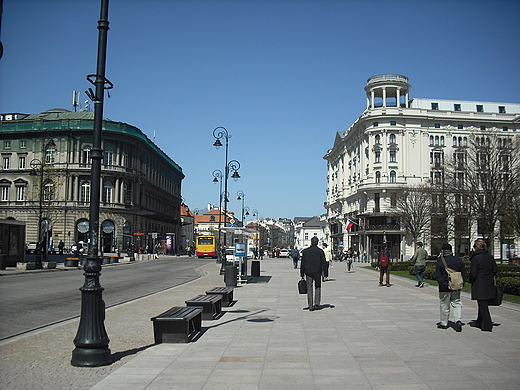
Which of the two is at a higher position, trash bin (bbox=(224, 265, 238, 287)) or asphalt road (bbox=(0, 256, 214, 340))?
trash bin (bbox=(224, 265, 238, 287))

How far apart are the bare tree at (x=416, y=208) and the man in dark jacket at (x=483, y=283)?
173 ft

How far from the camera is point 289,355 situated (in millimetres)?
7953

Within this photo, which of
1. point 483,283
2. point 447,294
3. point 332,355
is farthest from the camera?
point 447,294

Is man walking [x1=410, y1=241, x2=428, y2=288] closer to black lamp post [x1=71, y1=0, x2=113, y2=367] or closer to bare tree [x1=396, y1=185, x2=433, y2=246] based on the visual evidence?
black lamp post [x1=71, y1=0, x2=113, y2=367]

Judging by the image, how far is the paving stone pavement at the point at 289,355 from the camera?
6.34m

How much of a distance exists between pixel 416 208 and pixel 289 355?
196ft

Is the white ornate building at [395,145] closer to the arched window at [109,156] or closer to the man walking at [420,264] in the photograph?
the arched window at [109,156]

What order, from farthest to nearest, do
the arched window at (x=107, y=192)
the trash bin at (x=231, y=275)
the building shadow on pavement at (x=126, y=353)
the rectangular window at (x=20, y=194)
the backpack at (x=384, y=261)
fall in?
the rectangular window at (x=20, y=194), the arched window at (x=107, y=192), the backpack at (x=384, y=261), the trash bin at (x=231, y=275), the building shadow on pavement at (x=126, y=353)

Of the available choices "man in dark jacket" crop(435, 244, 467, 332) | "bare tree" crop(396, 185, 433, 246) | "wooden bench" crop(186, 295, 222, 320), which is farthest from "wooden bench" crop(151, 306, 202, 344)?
"bare tree" crop(396, 185, 433, 246)

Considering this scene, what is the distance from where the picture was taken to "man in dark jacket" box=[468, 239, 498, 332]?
1009cm

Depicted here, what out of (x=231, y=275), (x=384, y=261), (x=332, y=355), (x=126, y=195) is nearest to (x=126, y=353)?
(x=332, y=355)

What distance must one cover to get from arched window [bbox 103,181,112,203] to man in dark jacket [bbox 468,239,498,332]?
217 feet

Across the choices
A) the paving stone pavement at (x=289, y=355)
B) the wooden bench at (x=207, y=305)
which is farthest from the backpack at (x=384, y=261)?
the wooden bench at (x=207, y=305)

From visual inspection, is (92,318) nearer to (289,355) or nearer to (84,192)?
(289,355)
